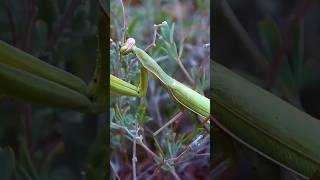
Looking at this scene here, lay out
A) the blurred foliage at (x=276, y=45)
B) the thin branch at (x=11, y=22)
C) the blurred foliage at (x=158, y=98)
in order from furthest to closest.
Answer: the blurred foliage at (x=158, y=98)
the thin branch at (x=11, y=22)
the blurred foliage at (x=276, y=45)

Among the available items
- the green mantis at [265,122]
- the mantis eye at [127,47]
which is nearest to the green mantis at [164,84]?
the mantis eye at [127,47]

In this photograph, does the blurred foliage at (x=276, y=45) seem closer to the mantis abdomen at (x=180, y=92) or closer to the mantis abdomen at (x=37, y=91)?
the mantis abdomen at (x=180, y=92)

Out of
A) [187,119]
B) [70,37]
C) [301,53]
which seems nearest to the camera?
[301,53]

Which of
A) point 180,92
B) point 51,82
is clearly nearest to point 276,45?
point 180,92

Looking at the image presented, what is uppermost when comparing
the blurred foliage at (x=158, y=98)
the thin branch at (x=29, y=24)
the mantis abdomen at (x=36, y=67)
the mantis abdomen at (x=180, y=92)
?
the thin branch at (x=29, y=24)

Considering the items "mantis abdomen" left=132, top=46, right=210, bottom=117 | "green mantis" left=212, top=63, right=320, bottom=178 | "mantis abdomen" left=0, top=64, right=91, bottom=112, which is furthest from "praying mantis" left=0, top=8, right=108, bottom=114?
"green mantis" left=212, top=63, right=320, bottom=178

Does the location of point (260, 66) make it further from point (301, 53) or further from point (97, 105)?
point (97, 105)

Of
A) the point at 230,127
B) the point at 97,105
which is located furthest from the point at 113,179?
the point at 230,127

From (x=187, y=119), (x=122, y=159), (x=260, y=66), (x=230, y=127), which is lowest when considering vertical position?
(x=122, y=159)
